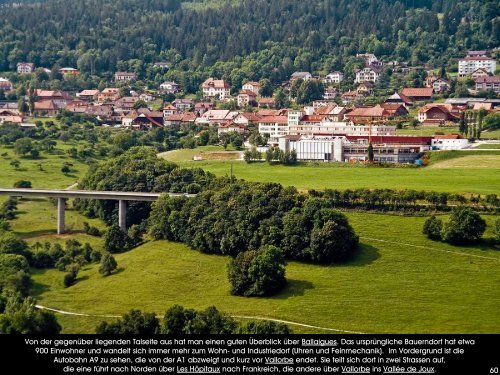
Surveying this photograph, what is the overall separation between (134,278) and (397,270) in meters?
13.3

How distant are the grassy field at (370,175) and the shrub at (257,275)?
44.3 feet

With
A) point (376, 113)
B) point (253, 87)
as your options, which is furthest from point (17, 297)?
point (253, 87)

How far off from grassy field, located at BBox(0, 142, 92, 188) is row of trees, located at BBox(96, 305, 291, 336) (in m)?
33.1

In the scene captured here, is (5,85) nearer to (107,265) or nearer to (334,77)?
(334,77)

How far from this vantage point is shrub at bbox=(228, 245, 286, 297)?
168 ft

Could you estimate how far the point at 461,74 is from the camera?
115312 millimetres

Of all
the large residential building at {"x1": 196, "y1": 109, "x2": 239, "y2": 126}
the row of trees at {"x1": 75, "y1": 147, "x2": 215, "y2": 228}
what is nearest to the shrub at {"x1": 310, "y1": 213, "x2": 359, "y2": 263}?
the row of trees at {"x1": 75, "y1": 147, "x2": 215, "y2": 228}

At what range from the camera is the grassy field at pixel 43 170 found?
77.2 metres

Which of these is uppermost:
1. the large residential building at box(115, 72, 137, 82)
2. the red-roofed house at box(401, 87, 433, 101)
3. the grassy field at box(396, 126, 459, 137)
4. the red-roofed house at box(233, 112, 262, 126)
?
the large residential building at box(115, 72, 137, 82)

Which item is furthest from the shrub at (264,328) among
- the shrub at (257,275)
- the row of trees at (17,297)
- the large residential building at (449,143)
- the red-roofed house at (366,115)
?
the red-roofed house at (366,115)

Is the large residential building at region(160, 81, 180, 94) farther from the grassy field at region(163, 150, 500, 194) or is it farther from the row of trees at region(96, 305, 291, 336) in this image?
the row of trees at region(96, 305, 291, 336)

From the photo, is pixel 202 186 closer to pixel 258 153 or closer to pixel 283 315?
pixel 258 153

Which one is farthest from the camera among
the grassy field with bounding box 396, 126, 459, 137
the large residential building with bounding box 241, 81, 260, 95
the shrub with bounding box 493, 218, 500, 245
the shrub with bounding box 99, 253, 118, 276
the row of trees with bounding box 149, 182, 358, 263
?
the large residential building with bounding box 241, 81, 260, 95

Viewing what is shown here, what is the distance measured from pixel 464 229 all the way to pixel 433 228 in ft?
5.53
